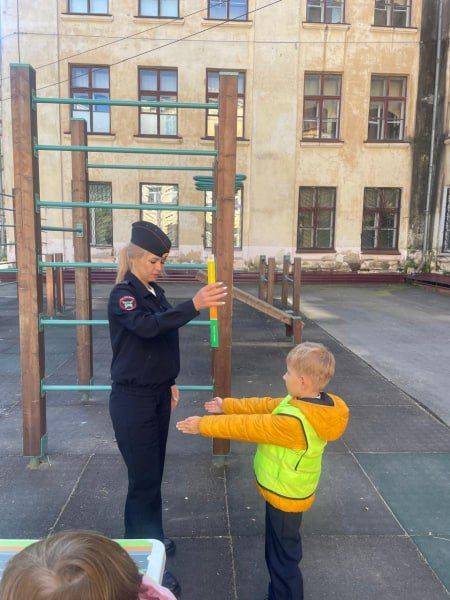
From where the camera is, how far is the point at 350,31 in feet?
52.2

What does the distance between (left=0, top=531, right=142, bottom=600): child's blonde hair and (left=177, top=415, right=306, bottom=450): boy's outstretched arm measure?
1.16m

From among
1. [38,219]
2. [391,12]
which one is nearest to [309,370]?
[38,219]

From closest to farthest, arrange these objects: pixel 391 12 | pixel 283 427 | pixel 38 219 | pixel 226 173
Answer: pixel 283 427 → pixel 226 173 → pixel 38 219 → pixel 391 12

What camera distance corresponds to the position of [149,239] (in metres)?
2.25

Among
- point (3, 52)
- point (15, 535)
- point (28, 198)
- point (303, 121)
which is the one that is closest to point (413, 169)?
point (303, 121)

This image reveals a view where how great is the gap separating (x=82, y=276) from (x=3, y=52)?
46.2 feet

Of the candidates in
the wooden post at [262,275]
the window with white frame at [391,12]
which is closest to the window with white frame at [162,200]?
the wooden post at [262,275]

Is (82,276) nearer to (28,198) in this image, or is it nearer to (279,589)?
(28,198)

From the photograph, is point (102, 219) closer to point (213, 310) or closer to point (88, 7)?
point (88, 7)

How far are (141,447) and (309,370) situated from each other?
3.03ft

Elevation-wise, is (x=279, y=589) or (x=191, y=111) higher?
(x=191, y=111)

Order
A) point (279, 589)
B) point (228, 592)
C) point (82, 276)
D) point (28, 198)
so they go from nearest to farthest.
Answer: point (279, 589) < point (228, 592) < point (28, 198) < point (82, 276)

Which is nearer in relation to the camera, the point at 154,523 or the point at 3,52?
the point at 154,523

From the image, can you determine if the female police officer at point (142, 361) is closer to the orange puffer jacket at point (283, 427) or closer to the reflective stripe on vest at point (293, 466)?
the orange puffer jacket at point (283, 427)
